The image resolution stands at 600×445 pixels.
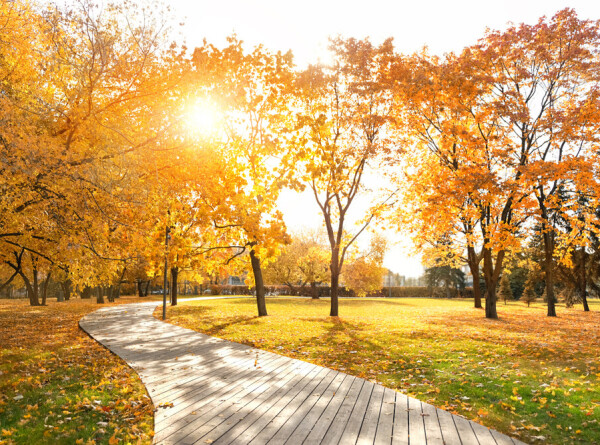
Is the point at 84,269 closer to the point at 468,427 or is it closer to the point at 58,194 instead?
the point at 58,194

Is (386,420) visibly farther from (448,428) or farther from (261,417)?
(261,417)

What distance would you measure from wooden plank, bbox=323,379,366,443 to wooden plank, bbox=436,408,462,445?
3.60 ft

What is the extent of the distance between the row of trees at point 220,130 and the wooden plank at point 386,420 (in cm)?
452

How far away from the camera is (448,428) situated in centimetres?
457

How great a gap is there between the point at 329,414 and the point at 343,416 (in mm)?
179

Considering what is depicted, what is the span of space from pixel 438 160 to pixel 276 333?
12.0 m

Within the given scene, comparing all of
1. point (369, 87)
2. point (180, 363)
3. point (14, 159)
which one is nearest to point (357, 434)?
point (180, 363)

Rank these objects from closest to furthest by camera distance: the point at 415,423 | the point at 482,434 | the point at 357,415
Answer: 1. the point at 482,434
2. the point at 415,423
3. the point at 357,415

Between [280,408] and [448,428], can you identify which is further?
[280,408]

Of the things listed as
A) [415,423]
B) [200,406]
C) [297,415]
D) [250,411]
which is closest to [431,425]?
[415,423]

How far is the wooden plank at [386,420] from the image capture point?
13.9 ft

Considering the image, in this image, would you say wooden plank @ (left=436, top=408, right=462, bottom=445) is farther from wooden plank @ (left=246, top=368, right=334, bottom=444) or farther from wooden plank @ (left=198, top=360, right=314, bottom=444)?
wooden plank @ (left=198, top=360, right=314, bottom=444)

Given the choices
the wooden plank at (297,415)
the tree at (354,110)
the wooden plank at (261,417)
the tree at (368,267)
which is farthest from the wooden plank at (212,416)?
the tree at (368,267)

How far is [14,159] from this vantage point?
6797mm
